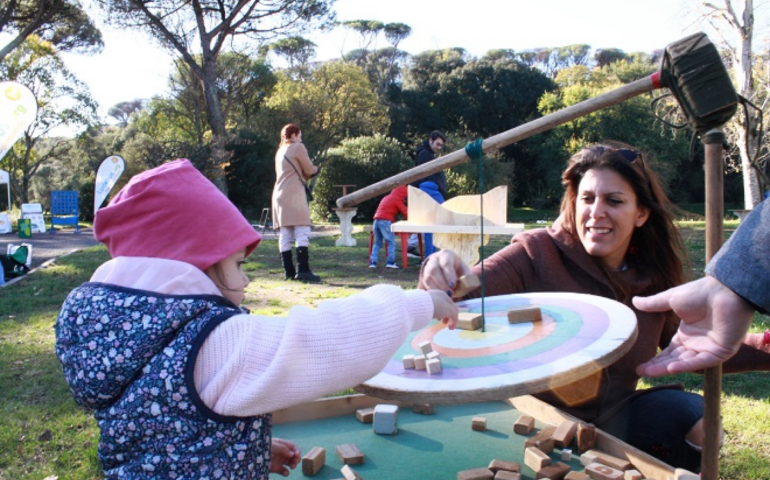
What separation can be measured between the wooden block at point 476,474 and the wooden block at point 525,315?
1.89ft

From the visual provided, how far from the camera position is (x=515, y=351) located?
179 cm

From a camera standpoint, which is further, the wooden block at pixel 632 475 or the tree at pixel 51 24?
the tree at pixel 51 24

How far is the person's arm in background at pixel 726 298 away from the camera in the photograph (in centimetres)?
138

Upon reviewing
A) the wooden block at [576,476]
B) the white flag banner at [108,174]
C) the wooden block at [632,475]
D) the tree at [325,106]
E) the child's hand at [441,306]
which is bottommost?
the wooden block at [576,476]

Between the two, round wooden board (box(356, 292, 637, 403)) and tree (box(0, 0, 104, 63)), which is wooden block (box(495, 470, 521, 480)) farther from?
tree (box(0, 0, 104, 63))

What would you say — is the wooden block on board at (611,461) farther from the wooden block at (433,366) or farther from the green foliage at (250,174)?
the green foliage at (250,174)

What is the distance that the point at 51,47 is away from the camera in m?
26.4

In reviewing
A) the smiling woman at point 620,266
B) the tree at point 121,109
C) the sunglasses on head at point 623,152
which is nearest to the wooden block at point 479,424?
the smiling woman at point 620,266

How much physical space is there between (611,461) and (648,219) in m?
0.90

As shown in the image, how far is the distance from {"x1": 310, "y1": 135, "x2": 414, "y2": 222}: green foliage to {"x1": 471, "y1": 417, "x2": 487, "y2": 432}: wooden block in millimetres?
18012

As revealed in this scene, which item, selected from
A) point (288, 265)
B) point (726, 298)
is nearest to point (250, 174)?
→ point (288, 265)

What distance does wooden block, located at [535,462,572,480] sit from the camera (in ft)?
7.49

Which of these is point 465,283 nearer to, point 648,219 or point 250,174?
point 648,219

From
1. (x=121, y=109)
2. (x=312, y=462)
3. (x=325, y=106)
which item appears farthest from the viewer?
(x=121, y=109)
